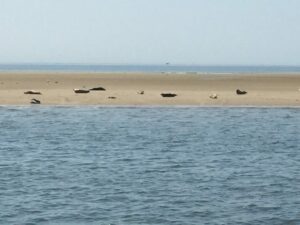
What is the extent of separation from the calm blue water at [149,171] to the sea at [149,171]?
23 mm

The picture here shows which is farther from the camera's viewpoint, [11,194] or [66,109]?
[66,109]

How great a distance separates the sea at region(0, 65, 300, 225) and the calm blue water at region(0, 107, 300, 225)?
23 mm

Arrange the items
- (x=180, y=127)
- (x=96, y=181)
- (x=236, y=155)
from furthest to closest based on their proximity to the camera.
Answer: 1. (x=180, y=127)
2. (x=236, y=155)
3. (x=96, y=181)

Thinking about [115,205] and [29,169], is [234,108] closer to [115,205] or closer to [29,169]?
[29,169]

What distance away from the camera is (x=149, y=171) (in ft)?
54.9

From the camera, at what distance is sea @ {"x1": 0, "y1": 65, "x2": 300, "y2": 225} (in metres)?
12.5

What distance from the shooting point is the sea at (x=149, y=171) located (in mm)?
12516

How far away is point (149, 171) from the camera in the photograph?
54.9 ft

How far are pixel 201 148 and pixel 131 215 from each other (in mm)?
8877

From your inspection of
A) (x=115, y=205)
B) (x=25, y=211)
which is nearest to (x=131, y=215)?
(x=115, y=205)

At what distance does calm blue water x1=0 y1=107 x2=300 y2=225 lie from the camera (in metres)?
12.6

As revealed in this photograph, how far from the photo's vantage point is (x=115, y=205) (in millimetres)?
13078

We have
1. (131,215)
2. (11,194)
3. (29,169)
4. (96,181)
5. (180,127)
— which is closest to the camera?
(131,215)

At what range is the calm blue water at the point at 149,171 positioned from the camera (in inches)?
494
